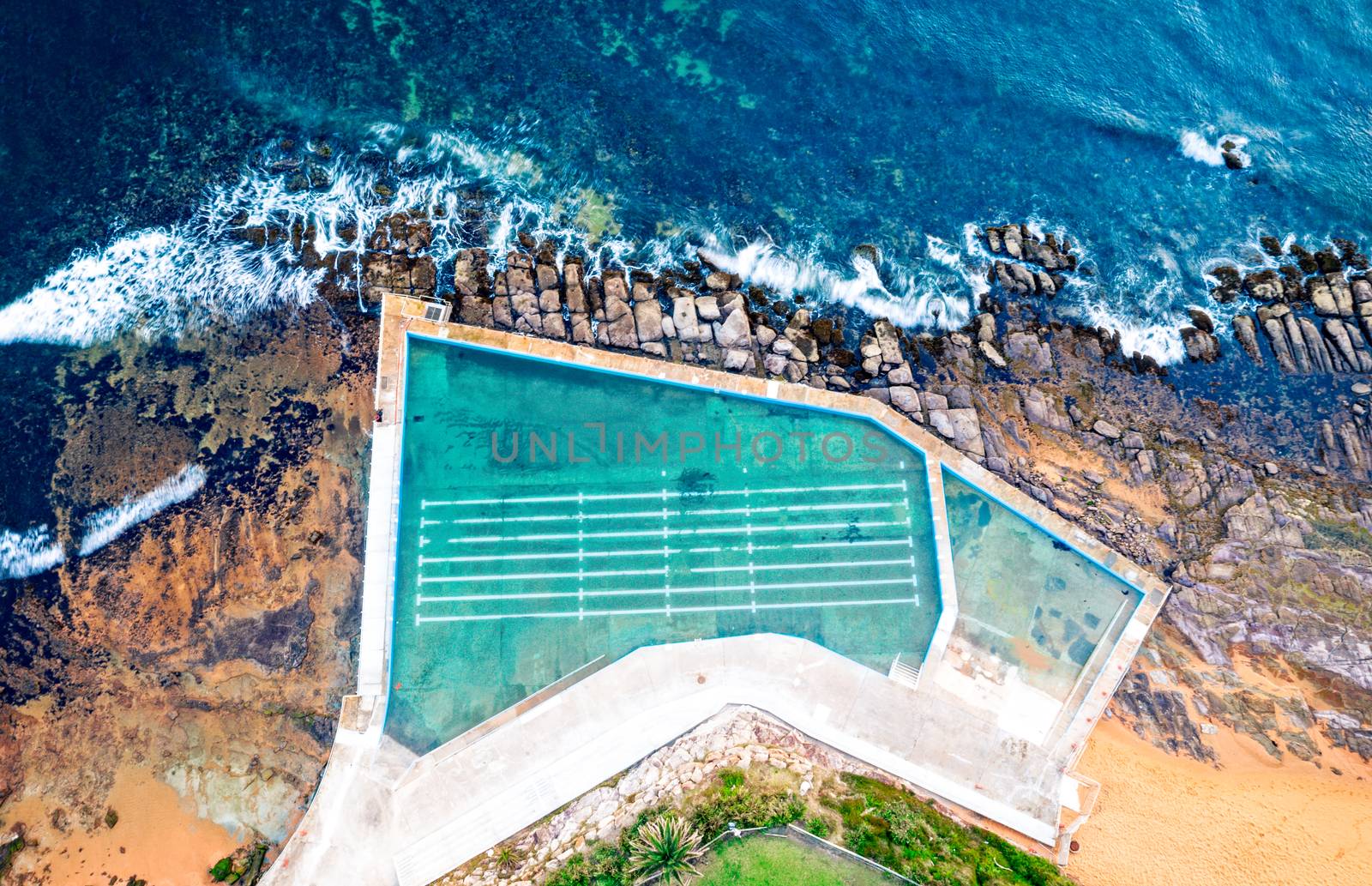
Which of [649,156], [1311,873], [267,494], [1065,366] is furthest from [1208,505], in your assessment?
[267,494]

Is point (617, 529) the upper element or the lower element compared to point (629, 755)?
upper

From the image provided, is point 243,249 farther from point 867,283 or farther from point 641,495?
point 867,283

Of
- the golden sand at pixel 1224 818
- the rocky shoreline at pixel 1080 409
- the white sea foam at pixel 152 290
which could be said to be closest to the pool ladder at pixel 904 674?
the golden sand at pixel 1224 818

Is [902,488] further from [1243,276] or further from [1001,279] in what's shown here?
[1243,276]

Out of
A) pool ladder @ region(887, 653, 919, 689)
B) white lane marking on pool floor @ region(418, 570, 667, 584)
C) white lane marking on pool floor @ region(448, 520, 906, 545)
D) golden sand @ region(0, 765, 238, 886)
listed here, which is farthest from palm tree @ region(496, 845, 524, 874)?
pool ladder @ region(887, 653, 919, 689)

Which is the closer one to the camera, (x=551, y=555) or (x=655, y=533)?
(x=551, y=555)

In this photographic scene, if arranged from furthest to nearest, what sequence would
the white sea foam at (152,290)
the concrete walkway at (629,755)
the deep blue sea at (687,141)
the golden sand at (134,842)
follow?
1. the deep blue sea at (687,141)
2. the white sea foam at (152,290)
3. the golden sand at (134,842)
4. the concrete walkway at (629,755)

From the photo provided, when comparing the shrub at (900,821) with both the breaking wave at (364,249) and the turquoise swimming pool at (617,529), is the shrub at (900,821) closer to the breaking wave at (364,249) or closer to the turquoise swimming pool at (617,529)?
the turquoise swimming pool at (617,529)

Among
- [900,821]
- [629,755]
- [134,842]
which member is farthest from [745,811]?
[134,842]
